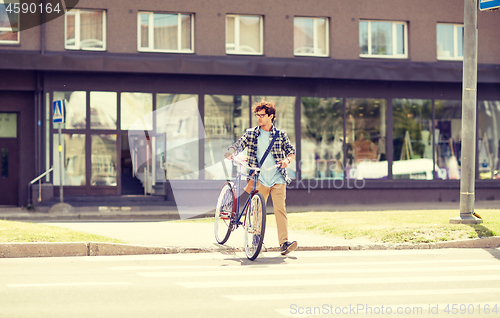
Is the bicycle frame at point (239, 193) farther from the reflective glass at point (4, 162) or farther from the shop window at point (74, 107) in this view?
the reflective glass at point (4, 162)

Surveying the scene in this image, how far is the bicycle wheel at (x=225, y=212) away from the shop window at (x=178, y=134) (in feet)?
35.6

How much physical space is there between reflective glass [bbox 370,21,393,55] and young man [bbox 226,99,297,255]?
13823mm

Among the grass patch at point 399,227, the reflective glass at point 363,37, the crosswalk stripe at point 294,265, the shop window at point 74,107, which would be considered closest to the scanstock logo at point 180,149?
the shop window at point 74,107

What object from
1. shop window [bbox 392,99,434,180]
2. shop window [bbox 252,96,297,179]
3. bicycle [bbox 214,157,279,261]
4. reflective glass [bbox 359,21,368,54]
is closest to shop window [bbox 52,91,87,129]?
shop window [bbox 252,96,297,179]

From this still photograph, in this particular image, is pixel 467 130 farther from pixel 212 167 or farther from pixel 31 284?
pixel 212 167

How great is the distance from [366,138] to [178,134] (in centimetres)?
625

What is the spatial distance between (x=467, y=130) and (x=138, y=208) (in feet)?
34.9

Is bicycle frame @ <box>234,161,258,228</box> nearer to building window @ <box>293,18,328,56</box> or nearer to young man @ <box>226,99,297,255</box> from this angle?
young man @ <box>226,99,297,255</box>

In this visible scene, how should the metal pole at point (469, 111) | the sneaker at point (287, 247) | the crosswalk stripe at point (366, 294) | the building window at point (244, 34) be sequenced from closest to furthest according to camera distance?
the crosswalk stripe at point (366, 294), the sneaker at point (287, 247), the metal pole at point (469, 111), the building window at point (244, 34)

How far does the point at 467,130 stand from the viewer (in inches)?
478

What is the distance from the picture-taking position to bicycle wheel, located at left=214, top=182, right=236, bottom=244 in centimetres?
945

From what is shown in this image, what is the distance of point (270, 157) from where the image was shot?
29.7ft

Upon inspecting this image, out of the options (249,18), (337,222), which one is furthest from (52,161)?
(337,222)

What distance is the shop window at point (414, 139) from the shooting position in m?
22.1
